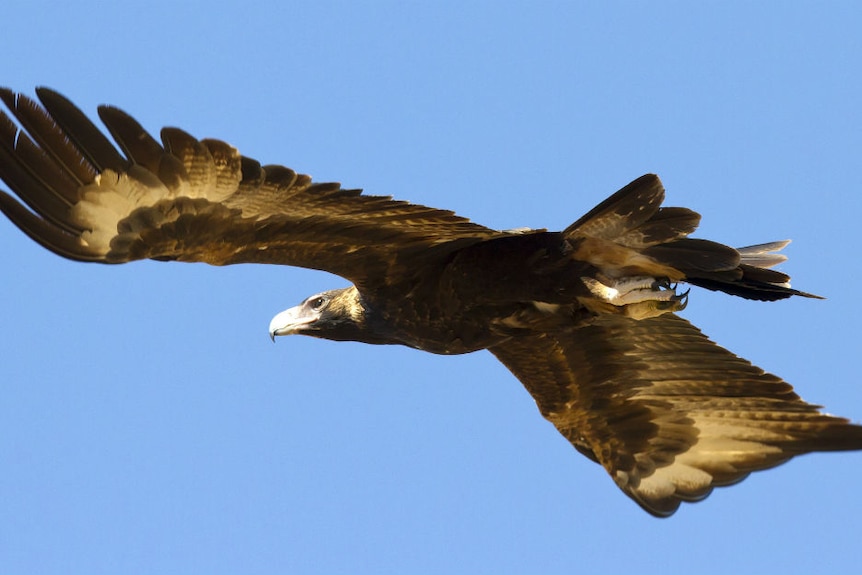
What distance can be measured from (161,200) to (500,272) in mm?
1951

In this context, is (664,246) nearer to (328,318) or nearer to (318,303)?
(328,318)

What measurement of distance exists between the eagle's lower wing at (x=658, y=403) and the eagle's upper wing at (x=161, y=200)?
174 cm

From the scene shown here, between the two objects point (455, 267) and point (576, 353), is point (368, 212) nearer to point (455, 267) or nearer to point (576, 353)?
point (455, 267)

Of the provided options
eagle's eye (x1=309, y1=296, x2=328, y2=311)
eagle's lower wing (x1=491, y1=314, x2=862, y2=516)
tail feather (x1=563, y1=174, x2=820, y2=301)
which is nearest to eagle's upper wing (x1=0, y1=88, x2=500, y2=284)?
tail feather (x1=563, y1=174, x2=820, y2=301)

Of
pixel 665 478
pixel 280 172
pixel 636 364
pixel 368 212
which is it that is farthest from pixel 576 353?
pixel 280 172

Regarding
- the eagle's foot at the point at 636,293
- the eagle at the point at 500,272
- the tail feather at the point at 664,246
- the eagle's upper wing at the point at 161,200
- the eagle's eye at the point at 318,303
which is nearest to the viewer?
the eagle's upper wing at the point at 161,200

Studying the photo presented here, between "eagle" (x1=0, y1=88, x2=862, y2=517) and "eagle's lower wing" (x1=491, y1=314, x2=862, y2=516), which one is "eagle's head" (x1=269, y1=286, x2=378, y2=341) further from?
"eagle's lower wing" (x1=491, y1=314, x2=862, y2=516)

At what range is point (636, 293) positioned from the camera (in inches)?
324

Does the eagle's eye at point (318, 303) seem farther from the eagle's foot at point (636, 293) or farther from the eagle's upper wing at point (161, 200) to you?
the eagle's foot at point (636, 293)

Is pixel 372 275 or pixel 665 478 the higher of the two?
pixel 372 275

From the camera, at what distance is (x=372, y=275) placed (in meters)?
8.11

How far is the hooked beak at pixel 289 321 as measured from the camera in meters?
8.84

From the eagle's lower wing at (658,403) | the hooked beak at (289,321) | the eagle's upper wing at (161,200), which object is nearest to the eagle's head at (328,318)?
the hooked beak at (289,321)

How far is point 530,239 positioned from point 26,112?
2745mm
